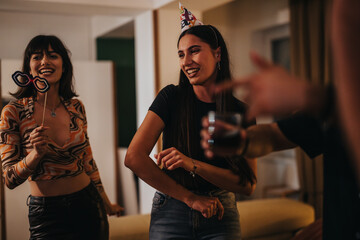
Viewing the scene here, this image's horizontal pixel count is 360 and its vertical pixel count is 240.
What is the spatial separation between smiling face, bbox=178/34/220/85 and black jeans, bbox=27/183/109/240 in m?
0.68

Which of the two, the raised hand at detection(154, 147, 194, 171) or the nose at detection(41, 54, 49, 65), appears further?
the nose at detection(41, 54, 49, 65)

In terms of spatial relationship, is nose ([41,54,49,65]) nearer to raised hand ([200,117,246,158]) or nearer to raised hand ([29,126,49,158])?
raised hand ([29,126,49,158])

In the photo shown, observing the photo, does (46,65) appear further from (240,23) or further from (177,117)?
(240,23)

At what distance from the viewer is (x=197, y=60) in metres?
1.71

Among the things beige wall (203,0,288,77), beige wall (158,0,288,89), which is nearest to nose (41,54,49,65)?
beige wall (158,0,288,89)

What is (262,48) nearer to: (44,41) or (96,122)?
(96,122)

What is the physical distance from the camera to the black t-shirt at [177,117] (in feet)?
5.46

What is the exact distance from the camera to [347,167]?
102cm

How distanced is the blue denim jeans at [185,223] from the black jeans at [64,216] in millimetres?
309

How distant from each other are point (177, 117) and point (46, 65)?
60 centimetres

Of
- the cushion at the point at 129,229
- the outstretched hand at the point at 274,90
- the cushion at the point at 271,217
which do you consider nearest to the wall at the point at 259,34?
the cushion at the point at 271,217

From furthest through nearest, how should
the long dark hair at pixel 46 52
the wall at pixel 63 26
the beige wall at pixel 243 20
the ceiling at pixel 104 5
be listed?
the beige wall at pixel 243 20
the wall at pixel 63 26
the ceiling at pixel 104 5
the long dark hair at pixel 46 52

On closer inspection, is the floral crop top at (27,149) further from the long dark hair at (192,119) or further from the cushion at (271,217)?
the cushion at (271,217)

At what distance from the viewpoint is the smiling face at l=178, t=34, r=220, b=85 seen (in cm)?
171
